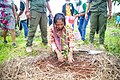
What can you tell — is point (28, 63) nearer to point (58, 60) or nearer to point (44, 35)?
point (58, 60)

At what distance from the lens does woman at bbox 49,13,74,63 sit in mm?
4406

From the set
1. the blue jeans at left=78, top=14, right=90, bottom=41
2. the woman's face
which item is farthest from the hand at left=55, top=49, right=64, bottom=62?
the blue jeans at left=78, top=14, right=90, bottom=41

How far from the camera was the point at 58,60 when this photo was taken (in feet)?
14.1

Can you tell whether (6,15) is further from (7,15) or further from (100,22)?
(100,22)

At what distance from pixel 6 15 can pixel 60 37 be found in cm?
224

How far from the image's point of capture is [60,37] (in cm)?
462

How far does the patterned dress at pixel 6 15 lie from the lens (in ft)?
20.7

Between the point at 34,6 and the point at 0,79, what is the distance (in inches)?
84.8

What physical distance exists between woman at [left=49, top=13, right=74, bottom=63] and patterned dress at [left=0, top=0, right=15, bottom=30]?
Result: 2010mm

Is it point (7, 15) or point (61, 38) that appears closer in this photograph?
point (61, 38)

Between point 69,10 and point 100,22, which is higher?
point 69,10

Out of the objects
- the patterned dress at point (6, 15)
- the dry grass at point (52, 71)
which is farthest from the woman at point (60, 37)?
the patterned dress at point (6, 15)

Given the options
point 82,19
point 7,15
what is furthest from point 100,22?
point 7,15

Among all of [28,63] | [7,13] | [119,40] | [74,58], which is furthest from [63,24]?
[7,13]
